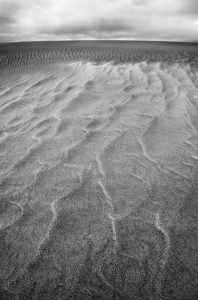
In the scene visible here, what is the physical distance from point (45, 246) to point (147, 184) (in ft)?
2.37

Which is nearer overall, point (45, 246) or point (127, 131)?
point (45, 246)

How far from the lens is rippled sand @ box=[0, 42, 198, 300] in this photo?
1021 mm

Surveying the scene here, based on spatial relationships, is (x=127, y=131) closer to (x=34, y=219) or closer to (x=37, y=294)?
(x=34, y=219)

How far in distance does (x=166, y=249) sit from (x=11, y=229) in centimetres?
79

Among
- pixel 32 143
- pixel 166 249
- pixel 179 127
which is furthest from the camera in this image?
pixel 179 127

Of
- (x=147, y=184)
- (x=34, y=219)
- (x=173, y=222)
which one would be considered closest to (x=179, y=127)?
(x=147, y=184)

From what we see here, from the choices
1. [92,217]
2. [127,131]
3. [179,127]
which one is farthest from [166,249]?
[179,127]

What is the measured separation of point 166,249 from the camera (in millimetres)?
1119

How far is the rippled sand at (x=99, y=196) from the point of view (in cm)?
102

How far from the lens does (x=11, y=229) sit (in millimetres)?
1244

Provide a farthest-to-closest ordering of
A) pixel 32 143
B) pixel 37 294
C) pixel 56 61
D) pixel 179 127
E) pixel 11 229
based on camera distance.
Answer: pixel 56 61
pixel 179 127
pixel 32 143
pixel 11 229
pixel 37 294

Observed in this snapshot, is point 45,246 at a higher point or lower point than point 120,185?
lower

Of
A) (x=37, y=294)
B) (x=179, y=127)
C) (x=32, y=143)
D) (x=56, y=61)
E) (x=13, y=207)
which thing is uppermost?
(x=56, y=61)

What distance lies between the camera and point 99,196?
4.73 ft
